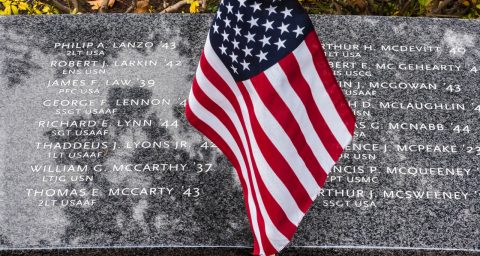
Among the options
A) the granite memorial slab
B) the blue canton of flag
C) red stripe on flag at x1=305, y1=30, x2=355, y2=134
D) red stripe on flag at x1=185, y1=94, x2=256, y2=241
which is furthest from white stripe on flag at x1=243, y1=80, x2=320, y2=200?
the granite memorial slab

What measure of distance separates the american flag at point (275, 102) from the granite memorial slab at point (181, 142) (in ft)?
2.03

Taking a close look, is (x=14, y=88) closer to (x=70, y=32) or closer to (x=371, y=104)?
(x=70, y=32)

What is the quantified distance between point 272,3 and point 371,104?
1.49 metres

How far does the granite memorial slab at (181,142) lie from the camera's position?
306cm

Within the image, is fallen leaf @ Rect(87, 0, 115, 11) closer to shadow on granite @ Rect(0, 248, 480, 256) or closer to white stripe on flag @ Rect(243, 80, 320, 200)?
shadow on granite @ Rect(0, 248, 480, 256)

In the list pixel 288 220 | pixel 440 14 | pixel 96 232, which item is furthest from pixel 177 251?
pixel 440 14

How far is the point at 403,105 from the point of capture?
11.4 ft

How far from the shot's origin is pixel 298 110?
235 centimetres

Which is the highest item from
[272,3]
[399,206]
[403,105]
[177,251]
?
[272,3]

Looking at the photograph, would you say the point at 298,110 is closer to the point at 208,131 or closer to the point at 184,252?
the point at 208,131

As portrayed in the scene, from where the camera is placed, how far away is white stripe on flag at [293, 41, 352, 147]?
7.34ft

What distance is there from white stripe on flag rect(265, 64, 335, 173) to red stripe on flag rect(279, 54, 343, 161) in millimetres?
13

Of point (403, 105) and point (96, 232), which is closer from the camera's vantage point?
point (96, 232)

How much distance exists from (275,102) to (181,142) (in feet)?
3.89
